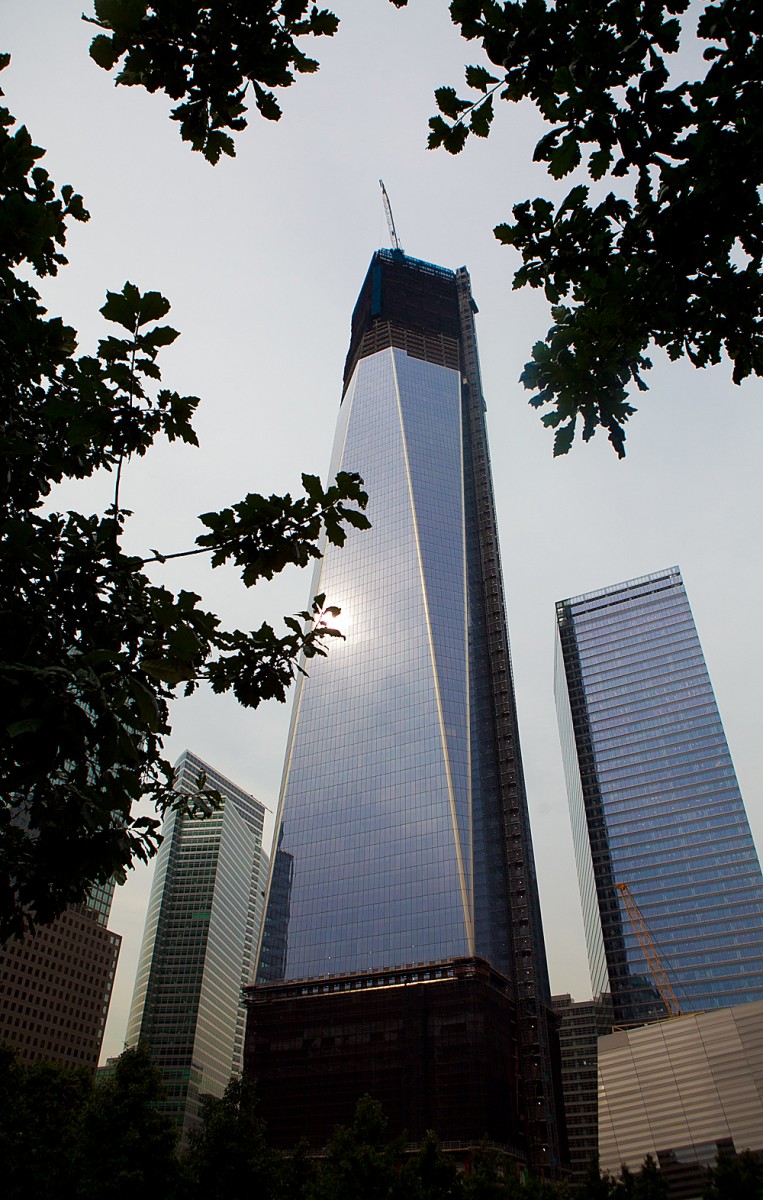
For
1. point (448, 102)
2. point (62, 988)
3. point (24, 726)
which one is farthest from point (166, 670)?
point (62, 988)

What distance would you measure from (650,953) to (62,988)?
11098 centimetres

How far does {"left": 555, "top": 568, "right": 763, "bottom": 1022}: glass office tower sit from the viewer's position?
148 m

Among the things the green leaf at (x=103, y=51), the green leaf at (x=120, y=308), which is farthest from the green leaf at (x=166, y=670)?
the green leaf at (x=103, y=51)

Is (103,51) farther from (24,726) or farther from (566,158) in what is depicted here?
(24,726)

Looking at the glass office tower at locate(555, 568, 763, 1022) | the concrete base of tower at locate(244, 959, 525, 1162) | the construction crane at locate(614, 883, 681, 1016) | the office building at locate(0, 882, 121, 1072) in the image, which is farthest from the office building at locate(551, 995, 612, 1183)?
the office building at locate(0, 882, 121, 1072)

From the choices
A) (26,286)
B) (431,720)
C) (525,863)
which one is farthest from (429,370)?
(26,286)

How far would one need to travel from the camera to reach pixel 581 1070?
6629 inches

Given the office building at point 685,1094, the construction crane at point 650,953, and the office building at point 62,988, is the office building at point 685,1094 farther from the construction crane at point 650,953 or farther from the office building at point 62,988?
the office building at point 62,988

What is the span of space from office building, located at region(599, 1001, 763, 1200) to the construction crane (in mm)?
66307

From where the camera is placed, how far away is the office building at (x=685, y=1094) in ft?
238

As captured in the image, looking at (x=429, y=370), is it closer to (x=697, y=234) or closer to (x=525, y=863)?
(x=525, y=863)

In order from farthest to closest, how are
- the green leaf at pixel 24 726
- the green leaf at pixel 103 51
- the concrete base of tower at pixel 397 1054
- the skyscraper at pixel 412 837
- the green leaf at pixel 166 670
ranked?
the skyscraper at pixel 412 837
the concrete base of tower at pixel 397 1054
the green leaf at pixel 103 51
the green leaf at pixel 166 670
the green leaf at pixel 24 726

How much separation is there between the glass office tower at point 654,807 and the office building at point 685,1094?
6677cm

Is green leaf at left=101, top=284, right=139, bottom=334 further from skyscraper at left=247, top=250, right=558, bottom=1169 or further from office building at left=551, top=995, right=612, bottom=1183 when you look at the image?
office building at left=551, top=995, right=612, bottom=1183
